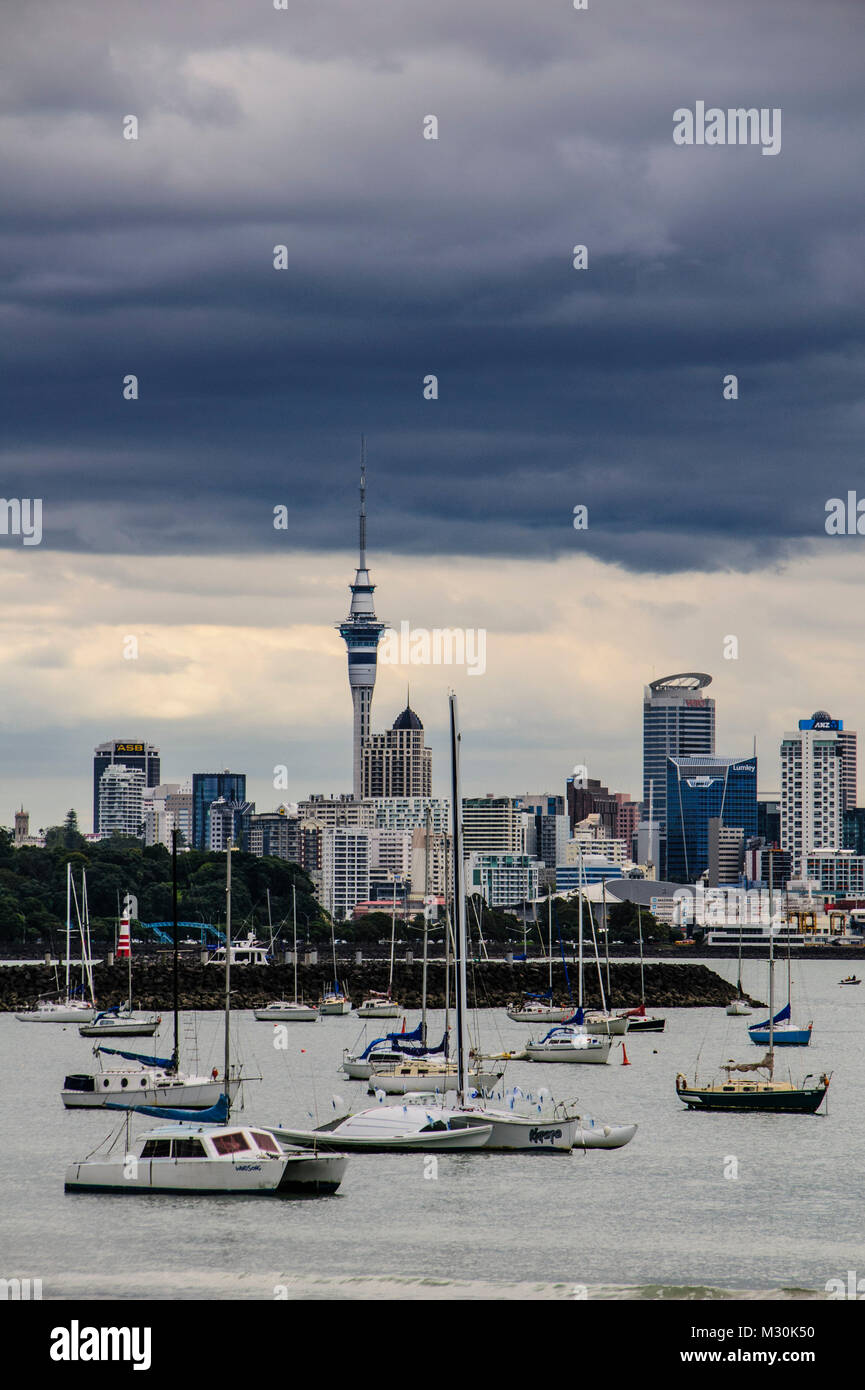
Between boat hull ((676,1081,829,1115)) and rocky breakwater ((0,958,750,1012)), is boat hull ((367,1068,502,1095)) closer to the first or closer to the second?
boat hull ((676,1081,829,1115))

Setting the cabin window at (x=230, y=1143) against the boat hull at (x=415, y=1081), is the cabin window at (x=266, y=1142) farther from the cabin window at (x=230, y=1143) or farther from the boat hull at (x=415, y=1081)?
the boat hull at (x=415, y=1081)

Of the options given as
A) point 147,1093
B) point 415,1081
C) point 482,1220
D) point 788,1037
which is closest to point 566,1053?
point 788,1037

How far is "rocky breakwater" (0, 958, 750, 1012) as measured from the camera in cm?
15212

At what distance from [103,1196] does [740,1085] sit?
1251 inches

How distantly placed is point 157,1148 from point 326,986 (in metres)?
111

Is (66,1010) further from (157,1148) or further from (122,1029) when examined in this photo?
(157,1148)

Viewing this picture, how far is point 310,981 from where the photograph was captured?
17000cm

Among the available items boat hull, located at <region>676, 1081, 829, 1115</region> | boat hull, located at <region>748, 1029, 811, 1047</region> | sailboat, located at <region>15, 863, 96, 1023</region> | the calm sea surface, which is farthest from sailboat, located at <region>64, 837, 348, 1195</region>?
sailboat, located at <region>15, 863, 96, 1023</region>

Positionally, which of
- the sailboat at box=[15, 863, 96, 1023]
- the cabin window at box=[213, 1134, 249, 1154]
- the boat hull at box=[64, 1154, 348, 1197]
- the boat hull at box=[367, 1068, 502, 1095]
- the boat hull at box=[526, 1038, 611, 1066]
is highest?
the cabin window at box=[213, 1134, 249, 1154]

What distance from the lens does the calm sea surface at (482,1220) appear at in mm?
41312

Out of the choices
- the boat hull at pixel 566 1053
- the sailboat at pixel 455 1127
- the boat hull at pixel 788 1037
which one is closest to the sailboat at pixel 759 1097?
the sailboat at pixel 455 1127

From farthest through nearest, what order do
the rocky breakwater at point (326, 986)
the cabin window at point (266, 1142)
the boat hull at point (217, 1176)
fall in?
the rocky breakwater at point (326, 986) → the cabin window at point (266, 1142) → the boat hull at point (217, 1176)

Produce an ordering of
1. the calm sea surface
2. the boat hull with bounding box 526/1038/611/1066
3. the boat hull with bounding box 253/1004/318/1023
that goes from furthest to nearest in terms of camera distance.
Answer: the boat hull with bounding box 253/1004/318/1023, the boat hull with bounding box 526/1038/611/1066, the calm sea surface

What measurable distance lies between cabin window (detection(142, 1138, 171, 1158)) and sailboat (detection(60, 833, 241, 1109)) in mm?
14876
